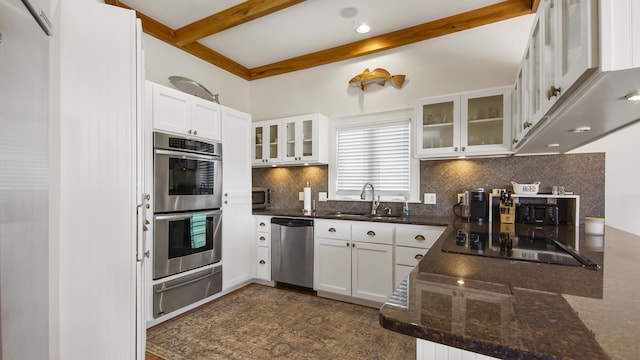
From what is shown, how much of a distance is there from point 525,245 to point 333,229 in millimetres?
1791

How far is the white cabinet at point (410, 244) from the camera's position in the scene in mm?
2568

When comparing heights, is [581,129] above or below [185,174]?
above

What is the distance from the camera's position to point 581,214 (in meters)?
2.37

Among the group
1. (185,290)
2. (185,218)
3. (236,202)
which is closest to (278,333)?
(185,290)

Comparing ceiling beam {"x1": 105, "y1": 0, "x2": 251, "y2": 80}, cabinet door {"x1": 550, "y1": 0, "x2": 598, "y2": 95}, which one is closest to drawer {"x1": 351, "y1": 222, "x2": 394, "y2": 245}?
cabinet door {"x1": 550, "y1": 0, "x2": 598, "y2": 95}

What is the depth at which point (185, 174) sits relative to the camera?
265 cm

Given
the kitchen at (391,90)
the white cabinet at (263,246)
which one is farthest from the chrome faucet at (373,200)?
the white cabinet at (263,246)

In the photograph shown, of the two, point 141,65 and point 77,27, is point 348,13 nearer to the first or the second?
point 141,65

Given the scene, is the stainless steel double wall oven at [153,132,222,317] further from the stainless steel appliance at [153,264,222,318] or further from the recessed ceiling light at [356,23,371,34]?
the recessed ceiling light at [356,23,371,34]

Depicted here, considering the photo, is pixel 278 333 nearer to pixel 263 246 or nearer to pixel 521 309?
pixel 263 246

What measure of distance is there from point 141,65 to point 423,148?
2400 mm

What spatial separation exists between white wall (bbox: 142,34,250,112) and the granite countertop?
10.9 ft

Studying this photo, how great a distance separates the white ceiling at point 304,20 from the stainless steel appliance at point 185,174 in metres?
1.32

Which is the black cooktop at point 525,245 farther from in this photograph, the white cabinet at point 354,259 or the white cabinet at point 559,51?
the white cabinet at point 354,259
